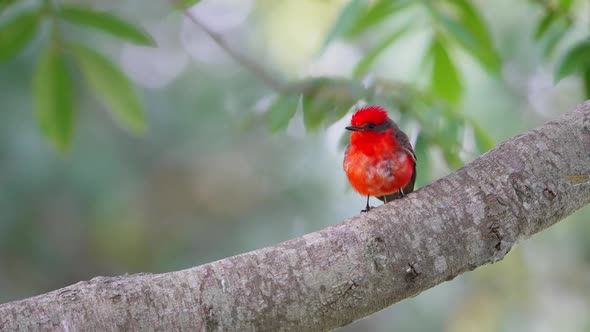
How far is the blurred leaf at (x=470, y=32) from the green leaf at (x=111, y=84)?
153 centimetres

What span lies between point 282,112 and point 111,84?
3.32ft

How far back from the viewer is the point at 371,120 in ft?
11.2

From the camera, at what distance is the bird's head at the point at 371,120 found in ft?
11.1

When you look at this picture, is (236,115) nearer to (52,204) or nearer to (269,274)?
(52,204)

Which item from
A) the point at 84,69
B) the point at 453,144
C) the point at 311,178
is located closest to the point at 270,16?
the point at 311,178

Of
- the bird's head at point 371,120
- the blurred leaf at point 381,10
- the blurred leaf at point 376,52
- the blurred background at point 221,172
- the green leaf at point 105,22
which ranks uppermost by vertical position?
the blurred background at point 221,172

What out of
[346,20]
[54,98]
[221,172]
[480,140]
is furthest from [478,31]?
[221,172]

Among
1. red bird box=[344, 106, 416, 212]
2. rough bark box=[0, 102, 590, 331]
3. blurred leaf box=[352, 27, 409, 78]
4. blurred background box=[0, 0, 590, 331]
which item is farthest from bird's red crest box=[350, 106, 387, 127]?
blurred background box=[0, 0, 590, 331]

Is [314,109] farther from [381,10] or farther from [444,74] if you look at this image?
[444,74]

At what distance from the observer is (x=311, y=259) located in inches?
83.4

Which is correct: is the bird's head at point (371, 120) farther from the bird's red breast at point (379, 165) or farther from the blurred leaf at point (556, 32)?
the blurred leaf at point (556, 32)

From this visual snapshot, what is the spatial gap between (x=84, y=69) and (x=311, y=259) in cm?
209

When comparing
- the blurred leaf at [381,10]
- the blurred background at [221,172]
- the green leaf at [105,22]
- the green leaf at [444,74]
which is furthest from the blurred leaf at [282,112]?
the blurred background at [221,172]

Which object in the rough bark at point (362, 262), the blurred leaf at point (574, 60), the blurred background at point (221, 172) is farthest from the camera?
the blurred background at point (221, 172)
